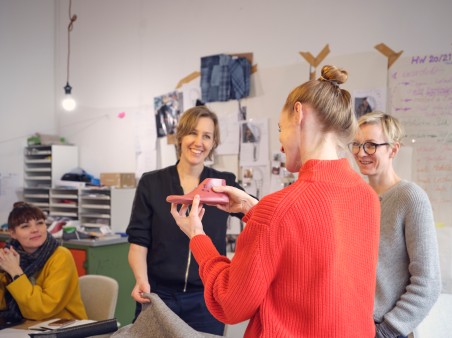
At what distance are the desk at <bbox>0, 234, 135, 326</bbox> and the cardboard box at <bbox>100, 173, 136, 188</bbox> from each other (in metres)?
0.63

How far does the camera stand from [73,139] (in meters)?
5.19

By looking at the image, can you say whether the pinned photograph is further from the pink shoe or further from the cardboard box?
the pink shoe

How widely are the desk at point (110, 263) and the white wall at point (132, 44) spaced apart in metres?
1.06

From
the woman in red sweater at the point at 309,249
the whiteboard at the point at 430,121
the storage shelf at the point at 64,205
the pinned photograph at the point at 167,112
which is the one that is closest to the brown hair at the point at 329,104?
the woman in red sweater at the point at 309,249

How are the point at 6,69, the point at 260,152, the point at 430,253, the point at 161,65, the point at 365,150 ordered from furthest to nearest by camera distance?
the point at 6,69 < the point at 161,65 < the point at 260,152 < the point at 365,150 < the point at 430,253

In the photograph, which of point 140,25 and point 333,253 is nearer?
point 333,253

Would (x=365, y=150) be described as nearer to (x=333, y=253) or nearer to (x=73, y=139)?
(x=333, y=253)

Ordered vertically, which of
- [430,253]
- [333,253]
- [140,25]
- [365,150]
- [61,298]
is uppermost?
[140,25]

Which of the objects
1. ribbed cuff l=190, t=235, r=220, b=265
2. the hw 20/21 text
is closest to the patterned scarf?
ribbed cuff l=190, t=235, r=220, b=265

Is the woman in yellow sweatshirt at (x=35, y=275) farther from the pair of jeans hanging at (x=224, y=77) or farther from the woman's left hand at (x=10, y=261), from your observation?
the pair of jeans hanging at (x=224, y=77)

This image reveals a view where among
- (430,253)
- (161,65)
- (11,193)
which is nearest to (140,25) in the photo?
(161,65)

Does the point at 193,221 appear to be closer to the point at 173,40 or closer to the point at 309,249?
the point at 309,249

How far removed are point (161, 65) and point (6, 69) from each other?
6.19 ft

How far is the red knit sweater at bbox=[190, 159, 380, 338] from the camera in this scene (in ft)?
3.26
